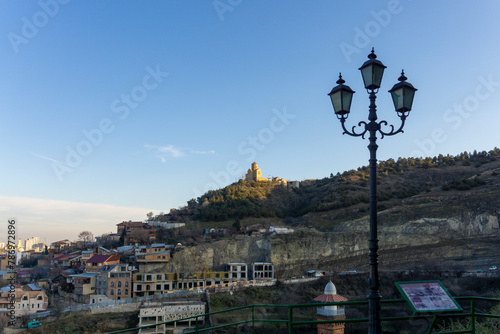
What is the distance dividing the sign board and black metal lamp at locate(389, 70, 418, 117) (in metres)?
1.99

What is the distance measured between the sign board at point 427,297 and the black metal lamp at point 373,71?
7.51 ft

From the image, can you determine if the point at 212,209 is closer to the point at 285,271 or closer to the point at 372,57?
the point at 285,271

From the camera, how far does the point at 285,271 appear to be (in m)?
32.7

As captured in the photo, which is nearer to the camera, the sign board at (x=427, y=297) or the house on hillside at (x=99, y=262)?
the sign board at (x=427, y=297)

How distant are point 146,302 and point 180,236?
16623 millimetres

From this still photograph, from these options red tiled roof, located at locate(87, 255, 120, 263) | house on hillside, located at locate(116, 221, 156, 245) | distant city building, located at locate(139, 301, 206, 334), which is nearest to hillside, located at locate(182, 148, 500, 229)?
house on hillside, located at locate(116, 221, 156, 245)

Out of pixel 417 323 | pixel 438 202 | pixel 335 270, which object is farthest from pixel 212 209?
pixel 417 323

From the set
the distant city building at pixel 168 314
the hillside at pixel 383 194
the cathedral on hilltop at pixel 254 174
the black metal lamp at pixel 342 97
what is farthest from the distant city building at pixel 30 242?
the black metal lamp at pixel 342 97

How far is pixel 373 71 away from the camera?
4.55m

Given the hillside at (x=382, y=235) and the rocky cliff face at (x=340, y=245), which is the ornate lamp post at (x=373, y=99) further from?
the rocky cliff face at (x=340, y=245)

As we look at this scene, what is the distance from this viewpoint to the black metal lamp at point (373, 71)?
179 inches

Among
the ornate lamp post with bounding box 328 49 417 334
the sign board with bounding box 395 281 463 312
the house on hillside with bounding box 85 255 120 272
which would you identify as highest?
the ornate lamp post with bounding box 328 49 417 334

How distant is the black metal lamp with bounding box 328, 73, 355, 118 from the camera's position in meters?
4.72

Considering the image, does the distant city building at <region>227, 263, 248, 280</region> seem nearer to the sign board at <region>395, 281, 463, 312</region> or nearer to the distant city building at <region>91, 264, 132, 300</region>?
the distant city building at <region>91, 264, 132, 300</region>
